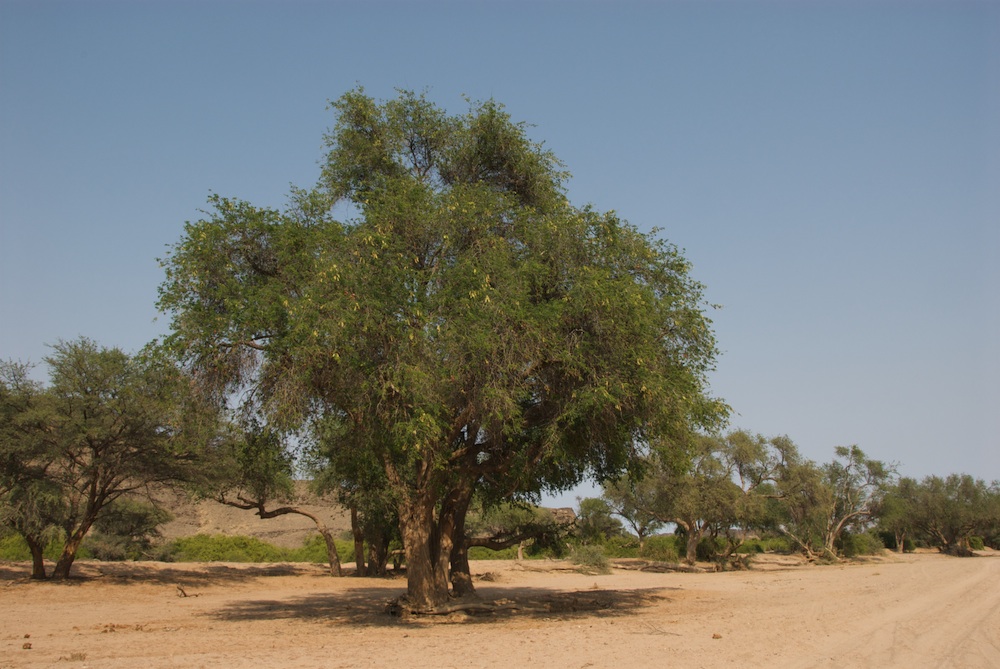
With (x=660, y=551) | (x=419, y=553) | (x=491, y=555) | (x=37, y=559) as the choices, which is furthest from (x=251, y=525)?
(x=419, y=553)

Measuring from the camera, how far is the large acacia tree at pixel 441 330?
14.4 meters

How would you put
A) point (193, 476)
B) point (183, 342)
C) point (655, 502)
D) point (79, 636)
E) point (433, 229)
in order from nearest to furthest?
1. point (79, 636)
2. point (183, 342)
3. point (433, 229)
4. point (193, 476)
5. point (655, 502)

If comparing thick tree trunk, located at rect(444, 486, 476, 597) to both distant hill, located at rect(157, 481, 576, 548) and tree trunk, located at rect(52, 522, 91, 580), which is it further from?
distant hill, located at rect(157, 481, 576, 548)

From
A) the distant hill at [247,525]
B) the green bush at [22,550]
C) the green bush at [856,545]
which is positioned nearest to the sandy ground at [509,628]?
the green bush at [22,550]

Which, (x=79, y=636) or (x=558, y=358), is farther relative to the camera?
(x=558, y=358)

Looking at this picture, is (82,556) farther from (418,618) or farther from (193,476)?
(418,618)

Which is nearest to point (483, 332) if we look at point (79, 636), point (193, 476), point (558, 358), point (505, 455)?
point (558, 358)

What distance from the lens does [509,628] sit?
15.5 meters

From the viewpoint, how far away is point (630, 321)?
15391 millimetres

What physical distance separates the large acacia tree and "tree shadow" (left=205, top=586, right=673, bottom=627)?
43.0 inches

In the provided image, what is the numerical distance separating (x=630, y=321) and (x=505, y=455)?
5.71 meters

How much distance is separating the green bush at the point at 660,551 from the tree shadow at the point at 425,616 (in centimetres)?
2992

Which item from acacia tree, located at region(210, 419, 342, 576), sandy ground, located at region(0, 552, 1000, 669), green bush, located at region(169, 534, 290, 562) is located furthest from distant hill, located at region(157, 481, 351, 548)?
sandy ground, located at region(0, 552, 1000, 669)

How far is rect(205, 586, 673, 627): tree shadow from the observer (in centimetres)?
1716
